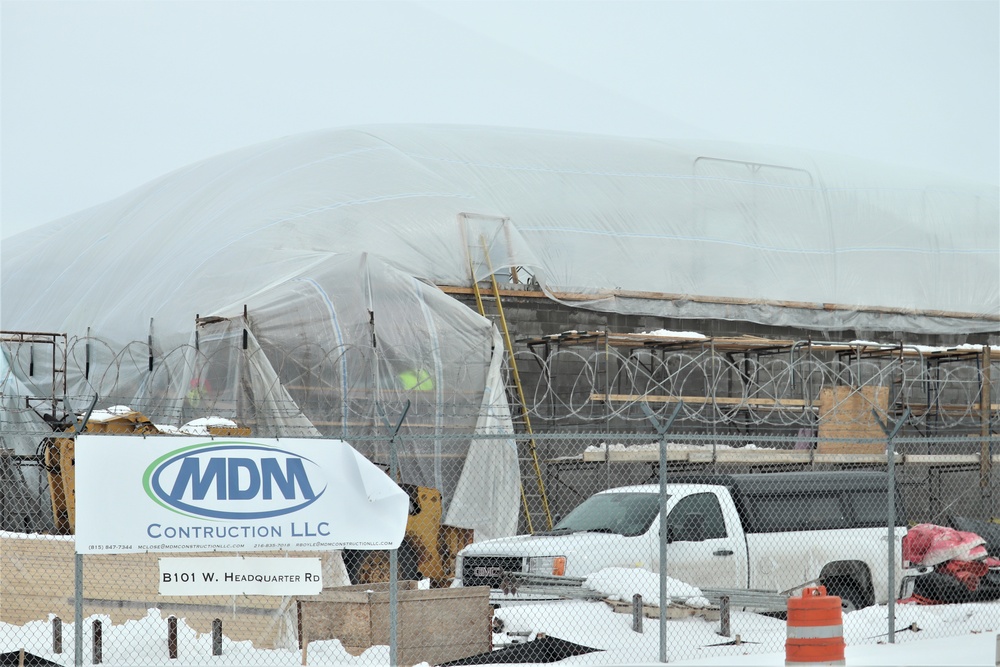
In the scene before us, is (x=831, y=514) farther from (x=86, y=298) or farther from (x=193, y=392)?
(x=86, y=298)

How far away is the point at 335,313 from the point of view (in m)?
19.6

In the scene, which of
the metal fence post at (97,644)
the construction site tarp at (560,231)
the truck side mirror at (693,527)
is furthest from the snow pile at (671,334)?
the metal fence post at (97,644)

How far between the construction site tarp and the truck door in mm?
8794

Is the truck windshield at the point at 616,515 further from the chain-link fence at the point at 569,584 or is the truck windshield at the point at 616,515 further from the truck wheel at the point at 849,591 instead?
the truck wheel at the point at 849,591

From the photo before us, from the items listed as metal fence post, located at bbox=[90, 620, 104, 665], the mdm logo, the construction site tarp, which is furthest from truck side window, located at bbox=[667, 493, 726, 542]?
the construction site tarp

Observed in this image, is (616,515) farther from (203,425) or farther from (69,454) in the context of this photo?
(69,454)

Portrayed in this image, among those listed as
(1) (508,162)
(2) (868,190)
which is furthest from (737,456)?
(2) (868,190)

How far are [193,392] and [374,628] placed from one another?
10.2 meters

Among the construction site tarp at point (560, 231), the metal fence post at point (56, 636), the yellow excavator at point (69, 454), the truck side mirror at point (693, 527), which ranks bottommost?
the metal fence post at point (56, 636)

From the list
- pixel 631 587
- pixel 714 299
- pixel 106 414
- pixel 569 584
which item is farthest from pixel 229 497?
pixel 714 299

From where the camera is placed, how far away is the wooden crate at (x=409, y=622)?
10.8 meters

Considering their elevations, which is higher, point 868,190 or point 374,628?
point 868,190

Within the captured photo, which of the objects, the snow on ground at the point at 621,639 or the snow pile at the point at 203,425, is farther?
the snow pile at the point at 203,425

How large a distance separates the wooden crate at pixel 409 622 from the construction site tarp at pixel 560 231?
32.2ft
